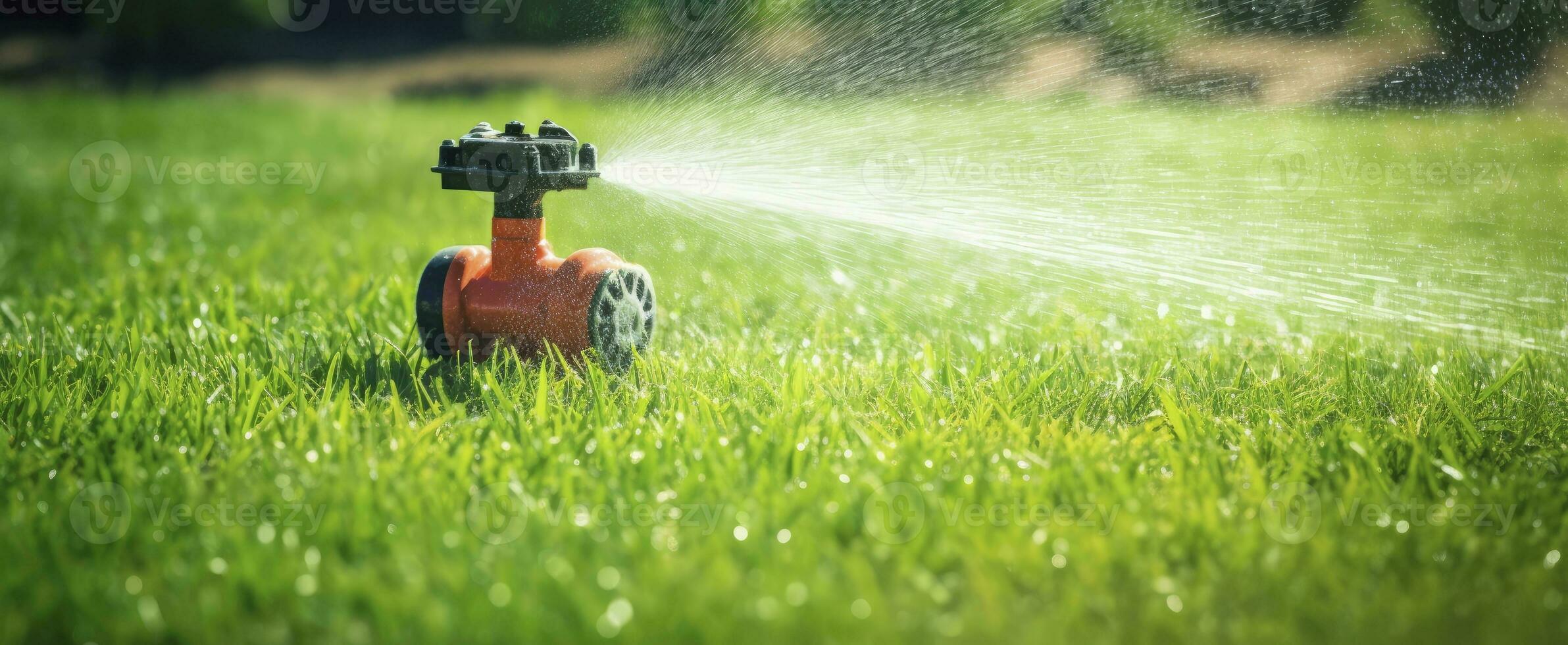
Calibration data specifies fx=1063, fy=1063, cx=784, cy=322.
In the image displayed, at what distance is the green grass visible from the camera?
4.55 feet

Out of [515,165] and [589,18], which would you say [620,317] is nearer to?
[515,165]

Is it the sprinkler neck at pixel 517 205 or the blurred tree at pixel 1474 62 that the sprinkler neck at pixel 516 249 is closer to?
the sprinkler neck at pixel 517 205

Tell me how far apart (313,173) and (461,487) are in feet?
18.2

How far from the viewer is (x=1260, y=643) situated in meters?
1.34

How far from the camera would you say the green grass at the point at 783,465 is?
139cm

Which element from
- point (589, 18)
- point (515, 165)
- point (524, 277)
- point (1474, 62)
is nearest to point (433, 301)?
point (524, 277)

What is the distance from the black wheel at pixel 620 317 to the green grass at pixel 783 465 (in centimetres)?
6

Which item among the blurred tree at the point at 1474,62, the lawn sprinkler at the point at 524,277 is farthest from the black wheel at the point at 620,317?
the blurred tree at the point at 1474,62

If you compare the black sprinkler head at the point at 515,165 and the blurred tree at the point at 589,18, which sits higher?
the blurred tree at the point at 589,18

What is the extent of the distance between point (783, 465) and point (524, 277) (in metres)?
0.79

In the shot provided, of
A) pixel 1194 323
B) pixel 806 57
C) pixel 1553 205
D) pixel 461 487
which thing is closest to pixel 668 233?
pixel 806 57

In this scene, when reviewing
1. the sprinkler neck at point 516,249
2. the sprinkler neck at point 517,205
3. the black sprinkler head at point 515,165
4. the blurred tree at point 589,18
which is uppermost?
the blurred tree at point 589,18

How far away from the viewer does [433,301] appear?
2.26 metres

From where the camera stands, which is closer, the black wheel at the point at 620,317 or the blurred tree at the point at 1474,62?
the black wheel at the point at 620,317
